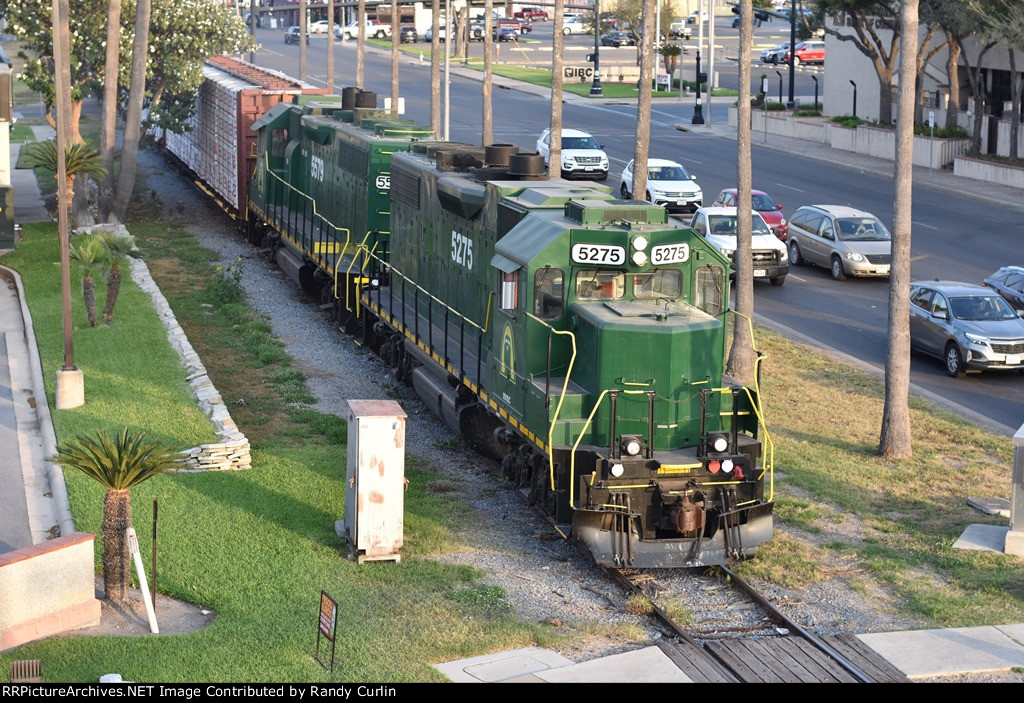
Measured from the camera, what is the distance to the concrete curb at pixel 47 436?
17658mm

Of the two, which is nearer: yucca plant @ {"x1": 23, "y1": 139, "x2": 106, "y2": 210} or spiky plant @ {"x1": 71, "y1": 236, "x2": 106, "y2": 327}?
spiky plant @ {"x1": 71, "y1": 236, "x2": 106, "y2": 327}

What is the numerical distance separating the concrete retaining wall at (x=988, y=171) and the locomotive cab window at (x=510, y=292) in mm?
39485

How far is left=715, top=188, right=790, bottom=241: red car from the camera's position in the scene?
129 ft

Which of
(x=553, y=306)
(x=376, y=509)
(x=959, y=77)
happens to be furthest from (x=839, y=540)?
(x=959, y=77)

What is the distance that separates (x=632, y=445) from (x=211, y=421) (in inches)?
324

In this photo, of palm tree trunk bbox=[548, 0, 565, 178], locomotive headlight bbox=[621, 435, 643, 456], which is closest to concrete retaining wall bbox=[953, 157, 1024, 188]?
palm tree trunk bbox=[548, 0, 565, 178]

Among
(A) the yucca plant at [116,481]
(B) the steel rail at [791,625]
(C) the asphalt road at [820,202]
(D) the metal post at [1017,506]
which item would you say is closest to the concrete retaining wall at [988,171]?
(C) the asphalt road at [820,202]

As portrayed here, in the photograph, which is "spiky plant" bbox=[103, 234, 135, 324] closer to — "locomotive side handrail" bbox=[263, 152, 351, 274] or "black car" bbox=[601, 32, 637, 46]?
"locomotive side handrail" bbox=[263, 152, 351, 274]

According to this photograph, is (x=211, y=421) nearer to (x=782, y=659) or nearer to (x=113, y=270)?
(x=113, y=270)

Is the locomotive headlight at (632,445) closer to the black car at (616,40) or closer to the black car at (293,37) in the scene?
the black car at (616,40)

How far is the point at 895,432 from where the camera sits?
842 inches

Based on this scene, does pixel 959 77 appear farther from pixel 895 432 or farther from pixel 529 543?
pixel 529 543

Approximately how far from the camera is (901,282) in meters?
22.0

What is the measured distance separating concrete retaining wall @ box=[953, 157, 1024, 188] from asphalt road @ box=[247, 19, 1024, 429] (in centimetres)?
271
